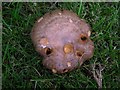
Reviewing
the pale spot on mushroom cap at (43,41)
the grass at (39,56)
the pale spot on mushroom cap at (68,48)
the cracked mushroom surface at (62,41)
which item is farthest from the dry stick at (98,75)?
the pale spot on mushroom cap at (43,41)

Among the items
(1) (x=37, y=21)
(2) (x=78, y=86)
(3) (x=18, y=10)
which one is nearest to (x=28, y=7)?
(3) (x=18, y=10)

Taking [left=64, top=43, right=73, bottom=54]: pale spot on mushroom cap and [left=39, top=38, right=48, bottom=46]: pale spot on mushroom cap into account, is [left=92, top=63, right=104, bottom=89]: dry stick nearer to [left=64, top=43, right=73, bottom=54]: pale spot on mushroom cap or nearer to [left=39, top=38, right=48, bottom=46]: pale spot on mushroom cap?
[left=64, top=43, right=73, bottom=54]: pale spot on mushroom cap

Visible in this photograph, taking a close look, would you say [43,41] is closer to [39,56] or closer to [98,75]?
[39,56]

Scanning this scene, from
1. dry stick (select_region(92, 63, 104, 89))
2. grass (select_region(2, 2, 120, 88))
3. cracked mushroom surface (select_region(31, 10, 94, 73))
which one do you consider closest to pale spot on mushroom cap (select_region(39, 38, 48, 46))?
cracked mushroom surface (select_region(31, 10, 94, 73))

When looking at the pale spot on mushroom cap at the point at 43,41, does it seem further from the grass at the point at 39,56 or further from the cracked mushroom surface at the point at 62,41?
the grass at the point at 39,56

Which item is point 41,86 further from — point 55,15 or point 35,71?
point 55,15

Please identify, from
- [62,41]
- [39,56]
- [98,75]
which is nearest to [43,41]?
[62,41]

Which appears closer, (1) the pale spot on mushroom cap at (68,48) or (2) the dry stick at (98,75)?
(1) the pale spot on mushroom cap at (68,48)
